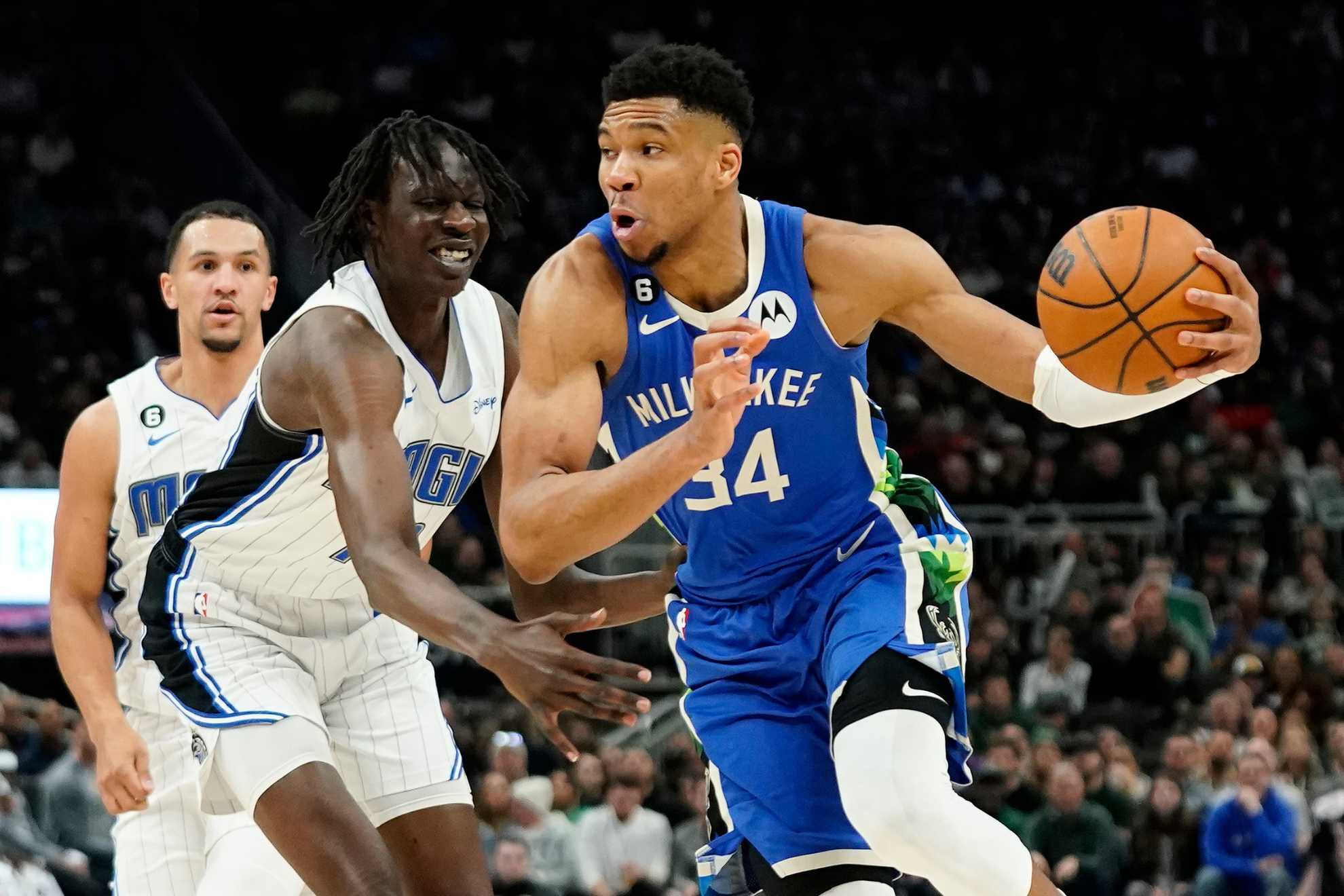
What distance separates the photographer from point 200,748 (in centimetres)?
447

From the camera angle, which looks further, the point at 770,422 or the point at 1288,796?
the point at 1288,796

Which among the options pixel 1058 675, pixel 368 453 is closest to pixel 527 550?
pixel 368 453

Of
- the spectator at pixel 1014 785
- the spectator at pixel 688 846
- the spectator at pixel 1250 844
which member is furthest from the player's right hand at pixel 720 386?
the spectator at pixel 1250 844

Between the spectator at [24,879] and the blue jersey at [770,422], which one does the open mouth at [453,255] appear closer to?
the blue jersey at [770,422]

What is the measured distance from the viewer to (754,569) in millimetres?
4219

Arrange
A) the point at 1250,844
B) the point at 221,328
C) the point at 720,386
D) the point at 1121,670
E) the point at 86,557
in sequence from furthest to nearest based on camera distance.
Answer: the point at 1121,670 < the point at 1250,844 < the point at 221,328 < the point at 86,557 < the point at 720,386

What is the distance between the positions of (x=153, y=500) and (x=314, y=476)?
932mm

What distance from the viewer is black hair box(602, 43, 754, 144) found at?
4.17m

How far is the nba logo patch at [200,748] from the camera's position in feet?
14.5

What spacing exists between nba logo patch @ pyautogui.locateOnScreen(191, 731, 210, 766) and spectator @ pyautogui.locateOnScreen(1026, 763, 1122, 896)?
21.3ft

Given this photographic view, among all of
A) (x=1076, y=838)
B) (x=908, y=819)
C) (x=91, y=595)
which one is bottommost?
(x=1076, y=838)

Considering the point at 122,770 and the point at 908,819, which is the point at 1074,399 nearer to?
the point at 908,819

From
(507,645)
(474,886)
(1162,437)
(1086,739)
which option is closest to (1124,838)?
(1086,739)

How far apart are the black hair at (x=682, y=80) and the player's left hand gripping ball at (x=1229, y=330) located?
1.17 meters
